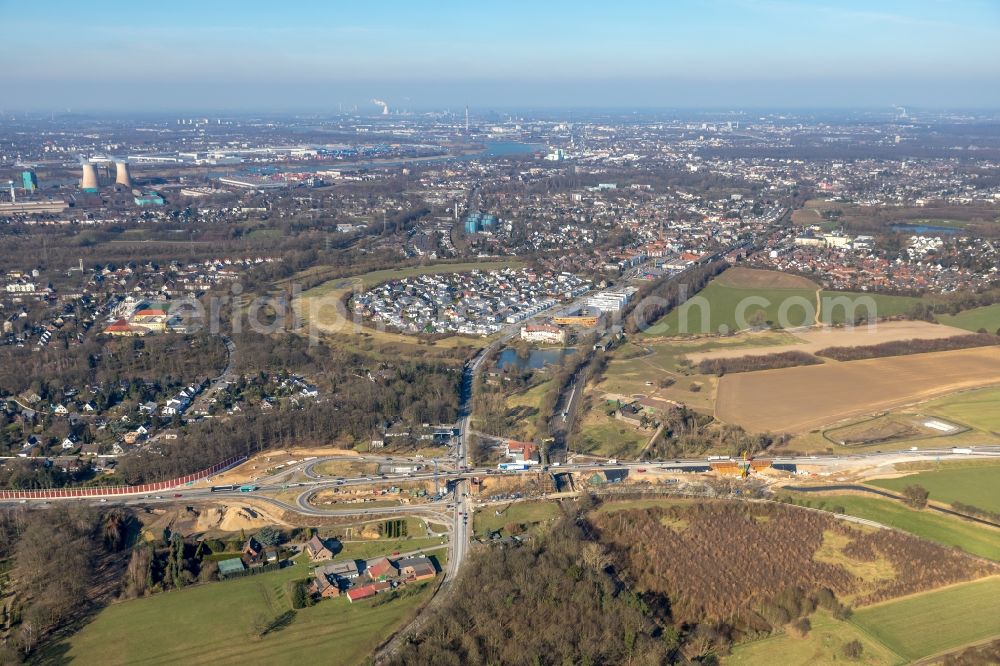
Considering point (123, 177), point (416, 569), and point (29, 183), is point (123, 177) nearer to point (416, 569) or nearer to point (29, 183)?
point (29, 183)

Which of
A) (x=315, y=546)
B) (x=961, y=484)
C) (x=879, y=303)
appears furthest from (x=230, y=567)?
(x=879, y=303)

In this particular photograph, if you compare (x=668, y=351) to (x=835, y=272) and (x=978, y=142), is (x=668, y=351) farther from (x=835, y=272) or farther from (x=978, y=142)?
(x=978, y=142)

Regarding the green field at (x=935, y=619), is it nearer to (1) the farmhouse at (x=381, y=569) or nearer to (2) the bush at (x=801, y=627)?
(2) the bush at (x=801, y=627)

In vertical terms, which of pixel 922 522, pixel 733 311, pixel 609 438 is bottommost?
pixel 922 522

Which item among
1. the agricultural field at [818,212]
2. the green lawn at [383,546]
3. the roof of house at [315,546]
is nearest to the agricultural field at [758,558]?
the green lawn at [383,546]

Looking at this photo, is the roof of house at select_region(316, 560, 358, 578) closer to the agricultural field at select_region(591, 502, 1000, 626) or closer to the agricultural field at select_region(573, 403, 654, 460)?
the agricultural field at select_region(591, 502, 1000, 626)

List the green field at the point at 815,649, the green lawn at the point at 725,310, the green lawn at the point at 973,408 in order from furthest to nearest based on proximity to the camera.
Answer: the green lawn at the point at 725,310 → the green lawn at the point at 973,408 → the green field at the point at 815,649

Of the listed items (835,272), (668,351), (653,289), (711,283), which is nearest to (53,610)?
(668,351)

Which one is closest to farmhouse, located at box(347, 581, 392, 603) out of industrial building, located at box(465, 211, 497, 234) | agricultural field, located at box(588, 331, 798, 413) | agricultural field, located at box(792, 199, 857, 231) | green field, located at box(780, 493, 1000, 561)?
green field, located at box(780, 493, 1000, 561)
